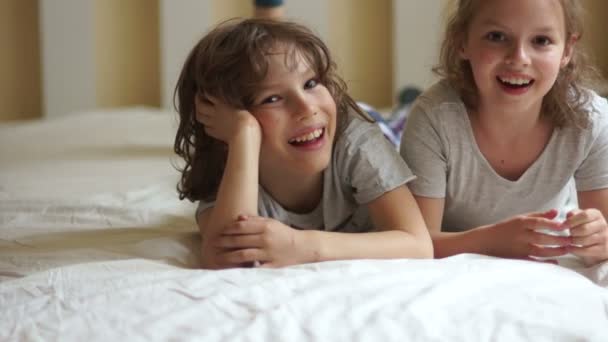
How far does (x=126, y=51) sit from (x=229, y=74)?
161 centimetres

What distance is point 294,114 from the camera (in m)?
1.01

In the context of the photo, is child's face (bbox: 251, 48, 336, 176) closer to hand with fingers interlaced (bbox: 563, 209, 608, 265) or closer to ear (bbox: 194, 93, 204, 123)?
→ ear (bbox: 194, 93, 204, 123)

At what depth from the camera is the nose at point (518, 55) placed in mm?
1046

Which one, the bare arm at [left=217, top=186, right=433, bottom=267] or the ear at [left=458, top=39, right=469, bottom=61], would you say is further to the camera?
the ear at [left=458, top=39, right=469, bottom=61]

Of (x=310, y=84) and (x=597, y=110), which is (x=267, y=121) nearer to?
(x=310, y=84)

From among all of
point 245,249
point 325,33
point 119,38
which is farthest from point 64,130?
point 245,249

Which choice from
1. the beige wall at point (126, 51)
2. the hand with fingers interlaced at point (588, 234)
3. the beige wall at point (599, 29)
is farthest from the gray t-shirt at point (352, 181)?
the beige wall at point (126, 51)

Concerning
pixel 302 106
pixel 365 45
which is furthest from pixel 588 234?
pixel 365 45

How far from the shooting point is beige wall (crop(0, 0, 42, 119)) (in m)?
2.54

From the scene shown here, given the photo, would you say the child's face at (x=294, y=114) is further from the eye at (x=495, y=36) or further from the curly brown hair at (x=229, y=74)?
the eye at (x=495, y=36)

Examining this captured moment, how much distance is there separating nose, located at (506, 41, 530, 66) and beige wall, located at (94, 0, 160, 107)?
166 centimetres

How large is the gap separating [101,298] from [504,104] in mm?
596

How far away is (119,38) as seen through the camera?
255 centimetres

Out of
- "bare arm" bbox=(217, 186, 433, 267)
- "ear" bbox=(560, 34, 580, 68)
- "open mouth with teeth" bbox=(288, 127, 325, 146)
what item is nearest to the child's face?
"open mouth with teeth" bbox=(288, 127, 325, 146)
